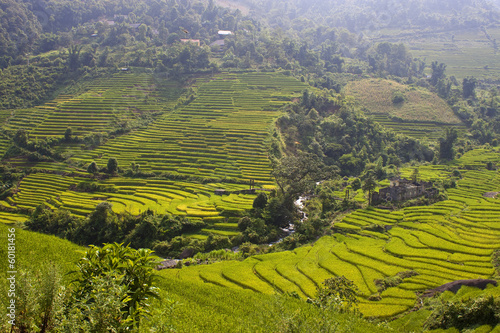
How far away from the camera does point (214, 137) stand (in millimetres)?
53906

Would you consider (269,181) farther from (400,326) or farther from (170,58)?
(170,58)

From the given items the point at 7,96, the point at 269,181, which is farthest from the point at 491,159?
the point at 7,96

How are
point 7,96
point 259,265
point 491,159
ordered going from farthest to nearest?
point 7,96
point 491,159
point 259,265

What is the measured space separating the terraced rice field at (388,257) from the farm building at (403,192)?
8.22ft

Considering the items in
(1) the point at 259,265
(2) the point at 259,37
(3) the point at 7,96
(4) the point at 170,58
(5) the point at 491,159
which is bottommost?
(1) the point at 259,265

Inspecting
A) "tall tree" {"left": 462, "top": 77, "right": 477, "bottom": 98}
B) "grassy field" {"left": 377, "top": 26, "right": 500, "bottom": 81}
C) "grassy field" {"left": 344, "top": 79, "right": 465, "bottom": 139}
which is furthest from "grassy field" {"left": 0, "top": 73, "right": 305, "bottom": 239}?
"grassy field" {"left": 377, "top": 26, "right": 500, "bottom": 81}

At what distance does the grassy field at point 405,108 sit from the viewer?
217 ft

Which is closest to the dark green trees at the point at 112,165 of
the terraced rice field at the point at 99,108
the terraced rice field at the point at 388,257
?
the terraced rice field at the point at 99,108

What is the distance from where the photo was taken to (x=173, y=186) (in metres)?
42.5

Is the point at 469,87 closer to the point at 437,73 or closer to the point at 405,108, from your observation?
the point at 437,73

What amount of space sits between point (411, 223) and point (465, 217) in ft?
19.2

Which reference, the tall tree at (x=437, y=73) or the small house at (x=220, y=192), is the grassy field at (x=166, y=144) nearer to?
the small house at (x=220, y=192)

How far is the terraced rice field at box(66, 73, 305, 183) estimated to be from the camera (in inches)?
1848

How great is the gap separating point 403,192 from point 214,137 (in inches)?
1140
